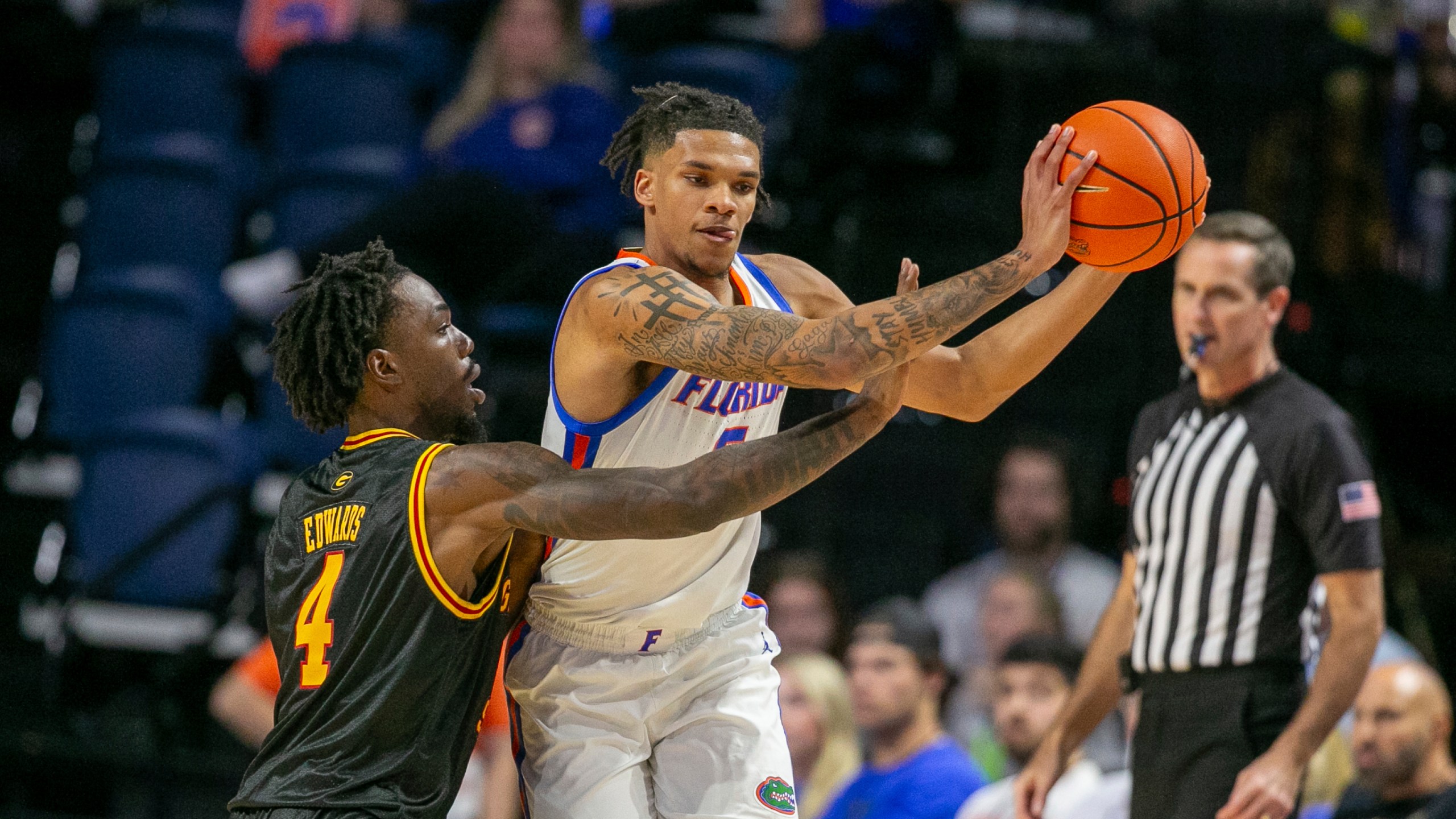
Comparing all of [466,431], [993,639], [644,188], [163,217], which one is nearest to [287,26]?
[163,217]

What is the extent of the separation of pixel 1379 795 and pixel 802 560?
251cm

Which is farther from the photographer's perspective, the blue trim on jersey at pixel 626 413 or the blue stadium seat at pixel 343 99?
the blue stadium seat at pixel 343 99

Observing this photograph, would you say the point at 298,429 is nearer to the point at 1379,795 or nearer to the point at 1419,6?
the point at 1379,795

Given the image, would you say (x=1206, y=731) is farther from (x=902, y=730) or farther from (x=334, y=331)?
(x=334, y=331)

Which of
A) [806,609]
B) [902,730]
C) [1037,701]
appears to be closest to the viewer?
[1037,701]

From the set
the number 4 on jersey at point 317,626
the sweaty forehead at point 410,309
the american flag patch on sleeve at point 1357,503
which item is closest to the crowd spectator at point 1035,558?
the american flag patch on sleeve at point 1357,503

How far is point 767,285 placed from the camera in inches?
157

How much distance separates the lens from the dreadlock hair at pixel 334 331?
3.61 meters

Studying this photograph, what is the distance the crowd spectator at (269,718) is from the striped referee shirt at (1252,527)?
2667 millimetres

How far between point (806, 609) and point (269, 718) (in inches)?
88.9

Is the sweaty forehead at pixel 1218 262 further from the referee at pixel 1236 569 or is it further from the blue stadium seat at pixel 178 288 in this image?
the blue stadium seat at pixel 178 288

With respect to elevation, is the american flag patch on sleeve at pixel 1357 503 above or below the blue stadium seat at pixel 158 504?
above

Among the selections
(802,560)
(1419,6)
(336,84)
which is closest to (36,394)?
(336,84)

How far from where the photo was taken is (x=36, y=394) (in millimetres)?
8430
